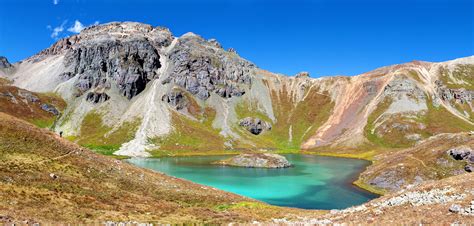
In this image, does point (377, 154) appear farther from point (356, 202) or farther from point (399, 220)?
point (399, 220)

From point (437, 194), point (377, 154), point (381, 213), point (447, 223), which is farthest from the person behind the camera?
point (377, 154)

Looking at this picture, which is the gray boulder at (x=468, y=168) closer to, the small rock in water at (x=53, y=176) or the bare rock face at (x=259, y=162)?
the bare rock face at (x=259, y=162)

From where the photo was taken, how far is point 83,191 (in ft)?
138

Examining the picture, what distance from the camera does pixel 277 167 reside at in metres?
157

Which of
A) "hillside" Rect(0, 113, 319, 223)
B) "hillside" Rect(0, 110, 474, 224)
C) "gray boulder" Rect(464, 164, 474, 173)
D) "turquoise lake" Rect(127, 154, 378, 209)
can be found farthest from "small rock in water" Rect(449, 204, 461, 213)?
"gray boulder" Rect(464, 164, 474, 173)

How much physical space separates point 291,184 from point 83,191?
78.1 metres

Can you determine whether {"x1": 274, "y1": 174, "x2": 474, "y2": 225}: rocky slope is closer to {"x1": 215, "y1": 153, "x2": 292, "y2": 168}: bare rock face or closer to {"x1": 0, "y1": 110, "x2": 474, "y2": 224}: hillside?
{"x1": 0, "y1": 110, "x2": 474, "y2": 224}: hillside

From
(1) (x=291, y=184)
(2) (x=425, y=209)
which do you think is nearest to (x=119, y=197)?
(2) (x=425, y=209)

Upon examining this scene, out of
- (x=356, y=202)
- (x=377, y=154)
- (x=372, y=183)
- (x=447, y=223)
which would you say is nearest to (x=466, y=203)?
(x=447, y=223)

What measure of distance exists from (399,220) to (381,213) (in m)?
5.96

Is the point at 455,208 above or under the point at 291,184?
above

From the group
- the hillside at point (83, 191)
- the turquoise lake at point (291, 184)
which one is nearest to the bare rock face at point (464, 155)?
the turquoise lake at point (291, 184)

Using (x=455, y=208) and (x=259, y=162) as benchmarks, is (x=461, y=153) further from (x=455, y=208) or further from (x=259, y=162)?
(x=455, y=208)

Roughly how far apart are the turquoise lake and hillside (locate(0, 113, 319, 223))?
32.1 meters
